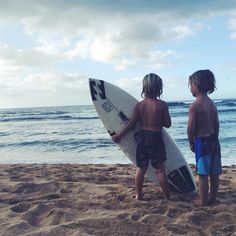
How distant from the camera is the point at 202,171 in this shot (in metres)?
3.78

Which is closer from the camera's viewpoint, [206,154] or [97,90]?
[206,154]

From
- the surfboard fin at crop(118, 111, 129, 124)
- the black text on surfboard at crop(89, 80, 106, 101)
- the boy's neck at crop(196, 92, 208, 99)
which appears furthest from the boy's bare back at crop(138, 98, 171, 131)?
the black text on surfboard at crop(89, 80, 106, 101)

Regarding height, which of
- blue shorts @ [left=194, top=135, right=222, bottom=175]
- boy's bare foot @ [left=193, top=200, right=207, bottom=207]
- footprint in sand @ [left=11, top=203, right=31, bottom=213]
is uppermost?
blue shorts @ [left=194, top=135, right=222, bottom=175]

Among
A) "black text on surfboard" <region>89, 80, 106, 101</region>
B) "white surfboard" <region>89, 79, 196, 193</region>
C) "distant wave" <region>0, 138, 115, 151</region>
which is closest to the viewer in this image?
A: "white surfboard" <region>89, 79, 196, 193</region>

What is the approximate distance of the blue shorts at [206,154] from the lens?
12.5ft

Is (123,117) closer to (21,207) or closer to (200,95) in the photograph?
(200,95)

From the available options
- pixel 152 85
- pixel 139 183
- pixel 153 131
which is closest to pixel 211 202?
pixel 139 183

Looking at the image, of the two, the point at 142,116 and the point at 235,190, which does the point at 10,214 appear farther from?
the point at 235,190

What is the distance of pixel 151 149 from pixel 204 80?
0.95 meters

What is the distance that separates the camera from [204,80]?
3809mm

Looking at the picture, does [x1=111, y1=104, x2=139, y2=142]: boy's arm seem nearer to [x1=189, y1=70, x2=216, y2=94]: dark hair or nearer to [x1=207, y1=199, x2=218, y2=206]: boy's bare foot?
[x1=189, y1=70, x2=216, y2=94]: dark hair

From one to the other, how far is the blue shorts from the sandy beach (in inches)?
14.6

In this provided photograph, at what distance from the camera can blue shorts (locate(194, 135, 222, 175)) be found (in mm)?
3797

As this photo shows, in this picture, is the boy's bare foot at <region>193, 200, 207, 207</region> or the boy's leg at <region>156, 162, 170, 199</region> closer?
the boy's bare foot at <region>193, 200, 207, 207</region>
